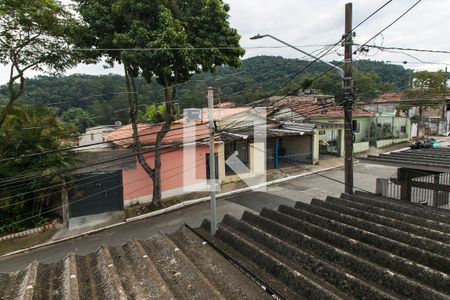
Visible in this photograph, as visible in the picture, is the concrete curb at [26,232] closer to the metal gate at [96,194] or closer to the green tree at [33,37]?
the metal gate at [96,194]

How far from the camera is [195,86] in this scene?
42.1ft

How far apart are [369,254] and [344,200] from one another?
1.99m

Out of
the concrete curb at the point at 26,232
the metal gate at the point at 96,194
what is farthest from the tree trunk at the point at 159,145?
the concrete curb at the point at 26,232

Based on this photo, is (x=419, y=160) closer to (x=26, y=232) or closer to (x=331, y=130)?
(x=26, y=232)

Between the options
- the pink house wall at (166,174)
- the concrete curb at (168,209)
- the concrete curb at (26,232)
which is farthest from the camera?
the pink house wall at (166,174)

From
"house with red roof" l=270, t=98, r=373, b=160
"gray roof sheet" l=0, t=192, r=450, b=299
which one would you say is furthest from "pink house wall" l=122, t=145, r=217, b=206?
"gray roof sheet" l=0, t=192, r=450, b=299

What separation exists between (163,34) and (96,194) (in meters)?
8.55

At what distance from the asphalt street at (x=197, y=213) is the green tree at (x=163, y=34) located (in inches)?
165

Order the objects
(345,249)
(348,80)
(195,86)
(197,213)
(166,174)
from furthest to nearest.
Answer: (166,174) < (197,213) < (195,86) < (348,80) < (345,249)

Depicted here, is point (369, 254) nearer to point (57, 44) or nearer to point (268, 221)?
point (268, 221)

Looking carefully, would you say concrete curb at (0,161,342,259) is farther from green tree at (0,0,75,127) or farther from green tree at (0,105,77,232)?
green tree at (0,0,75,127)

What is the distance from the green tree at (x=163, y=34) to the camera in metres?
10.6

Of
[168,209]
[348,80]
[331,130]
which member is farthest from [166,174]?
[331,130]

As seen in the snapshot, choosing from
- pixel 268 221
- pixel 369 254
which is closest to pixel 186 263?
pixel 268 221
